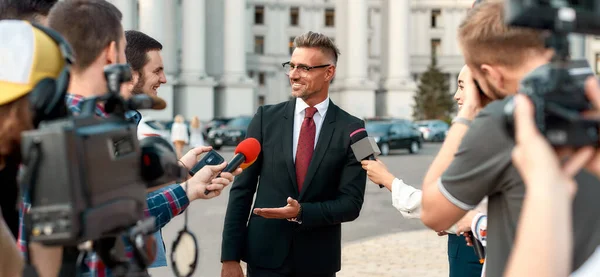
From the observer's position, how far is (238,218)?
4.55 metres

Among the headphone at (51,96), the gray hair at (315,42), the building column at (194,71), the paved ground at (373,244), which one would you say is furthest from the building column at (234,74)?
the headphone at (51,96)

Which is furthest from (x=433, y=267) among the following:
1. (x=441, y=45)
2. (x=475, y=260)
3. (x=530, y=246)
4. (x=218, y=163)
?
(x=441, y=45)

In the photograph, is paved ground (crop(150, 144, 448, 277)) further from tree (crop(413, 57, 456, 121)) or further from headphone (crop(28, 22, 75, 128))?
tree (crop(413, 57, 456, 121))

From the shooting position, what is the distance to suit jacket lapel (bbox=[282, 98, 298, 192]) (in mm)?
4566

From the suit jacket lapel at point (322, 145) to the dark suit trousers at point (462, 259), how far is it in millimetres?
953

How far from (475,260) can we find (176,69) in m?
52.8

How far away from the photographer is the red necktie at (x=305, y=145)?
4.62 meters

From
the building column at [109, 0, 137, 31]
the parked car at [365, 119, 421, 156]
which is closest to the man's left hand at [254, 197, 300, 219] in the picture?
the parked car at [365, 119, 421, 156]

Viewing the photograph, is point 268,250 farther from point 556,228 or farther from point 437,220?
point 556,228

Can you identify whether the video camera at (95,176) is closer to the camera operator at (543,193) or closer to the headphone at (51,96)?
the headphone at (51,96)

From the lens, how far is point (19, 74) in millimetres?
1957

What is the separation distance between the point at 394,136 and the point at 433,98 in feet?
126

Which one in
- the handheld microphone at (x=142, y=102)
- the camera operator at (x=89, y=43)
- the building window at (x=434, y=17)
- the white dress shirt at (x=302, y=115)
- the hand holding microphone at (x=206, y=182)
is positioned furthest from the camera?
the building window at (x=434, y=17)

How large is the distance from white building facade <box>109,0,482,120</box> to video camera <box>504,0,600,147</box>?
4186 centimetres
